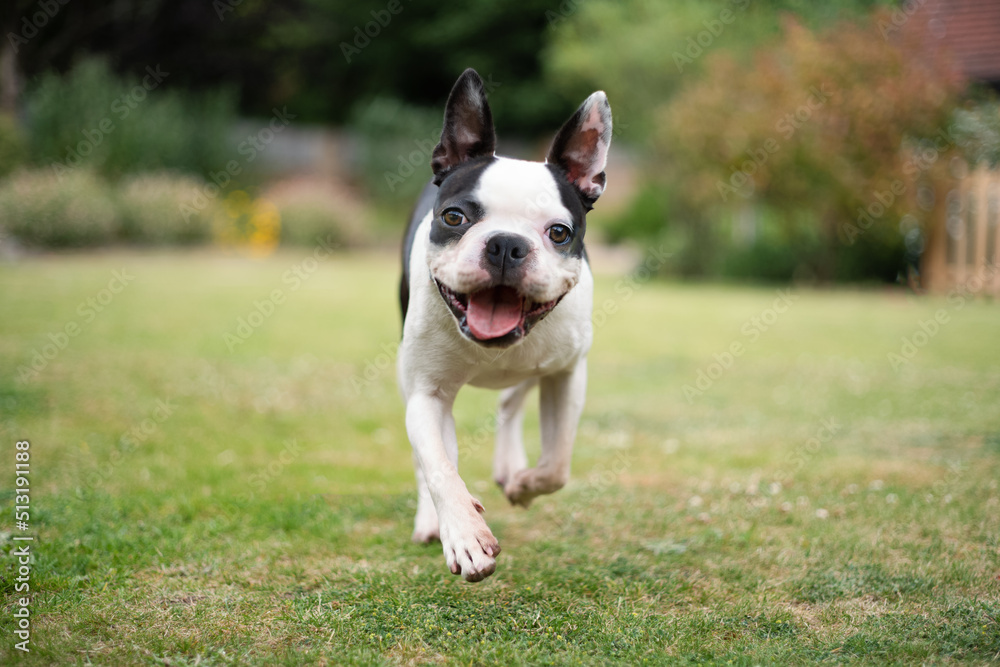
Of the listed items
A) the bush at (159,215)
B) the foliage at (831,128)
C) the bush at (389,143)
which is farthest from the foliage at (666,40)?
the bush at (159,215)

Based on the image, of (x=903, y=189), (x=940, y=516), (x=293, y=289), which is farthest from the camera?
(x=903, y=189)

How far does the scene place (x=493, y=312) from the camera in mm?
3434

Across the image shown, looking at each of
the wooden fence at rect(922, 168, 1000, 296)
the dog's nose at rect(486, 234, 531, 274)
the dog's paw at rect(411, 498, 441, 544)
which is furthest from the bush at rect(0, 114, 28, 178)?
the dog's nose at rect(486, 234, 531, 274)

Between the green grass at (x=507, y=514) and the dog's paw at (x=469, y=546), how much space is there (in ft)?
0.87

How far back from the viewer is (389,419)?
7574 millimetres

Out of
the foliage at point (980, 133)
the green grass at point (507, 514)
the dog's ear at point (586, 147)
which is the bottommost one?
the green grass at point (507, 514)

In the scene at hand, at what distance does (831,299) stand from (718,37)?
9.40 meters

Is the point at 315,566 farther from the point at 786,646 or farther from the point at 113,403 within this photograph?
the point at 113,403

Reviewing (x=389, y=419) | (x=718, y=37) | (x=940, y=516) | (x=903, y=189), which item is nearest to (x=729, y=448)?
(x=940, y=516)

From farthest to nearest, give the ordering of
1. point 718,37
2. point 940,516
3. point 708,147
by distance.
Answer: point 718,37 < point 708,147 < point 940,516

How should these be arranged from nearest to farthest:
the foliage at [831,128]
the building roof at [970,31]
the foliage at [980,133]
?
1. the foliage at [980,133]
2. the foliage at [831,128]
3. the building roof at [970,31]

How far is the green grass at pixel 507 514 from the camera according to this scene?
325 cm

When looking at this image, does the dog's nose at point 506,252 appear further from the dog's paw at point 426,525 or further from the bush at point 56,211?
the bush at point 56,211

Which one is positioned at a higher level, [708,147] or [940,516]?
[708,147]
